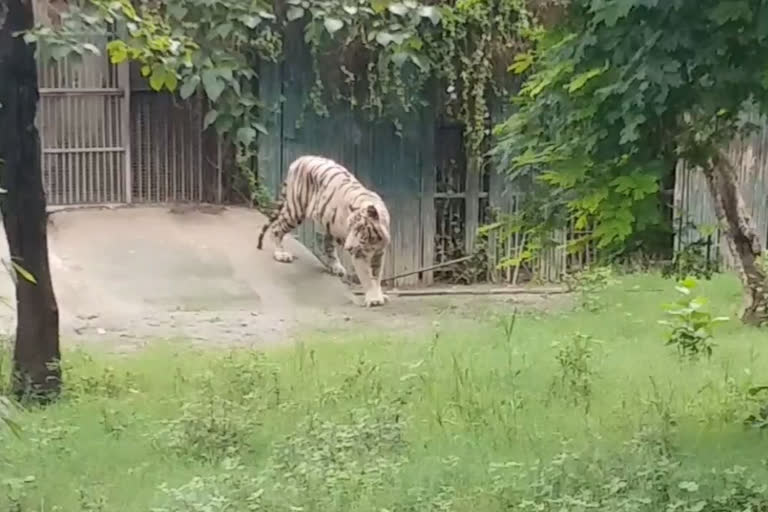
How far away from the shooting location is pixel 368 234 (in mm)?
10164

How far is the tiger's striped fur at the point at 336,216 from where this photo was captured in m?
10.2

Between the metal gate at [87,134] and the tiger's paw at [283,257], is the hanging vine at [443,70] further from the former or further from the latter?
the metal gate at [87,134]

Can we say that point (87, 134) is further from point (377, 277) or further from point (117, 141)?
point (377, 277)

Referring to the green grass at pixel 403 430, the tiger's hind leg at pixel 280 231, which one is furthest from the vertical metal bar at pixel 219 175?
the green grass at pixel 403 430

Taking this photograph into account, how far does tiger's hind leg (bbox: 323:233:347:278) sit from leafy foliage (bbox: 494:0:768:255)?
470cm

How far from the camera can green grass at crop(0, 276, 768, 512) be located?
453 cm

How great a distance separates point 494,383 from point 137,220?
652cm

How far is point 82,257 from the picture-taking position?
35.4 feet

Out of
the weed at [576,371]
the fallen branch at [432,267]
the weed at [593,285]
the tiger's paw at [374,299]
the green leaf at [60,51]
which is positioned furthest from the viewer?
the fallen branch at [432,267]

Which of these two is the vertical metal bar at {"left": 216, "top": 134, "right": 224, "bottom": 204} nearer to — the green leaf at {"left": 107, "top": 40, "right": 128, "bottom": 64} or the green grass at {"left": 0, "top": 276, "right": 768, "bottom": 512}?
the green grass at {"left": 0, "top": 276, "right": 768, "bottom": 512}

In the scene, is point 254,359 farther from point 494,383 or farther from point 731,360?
point 731,360

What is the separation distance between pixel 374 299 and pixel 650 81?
589cm

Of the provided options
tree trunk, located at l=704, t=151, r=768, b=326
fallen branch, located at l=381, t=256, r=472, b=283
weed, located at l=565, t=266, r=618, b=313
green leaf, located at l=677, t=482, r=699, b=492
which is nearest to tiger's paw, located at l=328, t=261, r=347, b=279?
fallen branch, located at l=381, t=256, r=472, b=283

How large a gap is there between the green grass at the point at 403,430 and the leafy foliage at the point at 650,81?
3.66 feet
